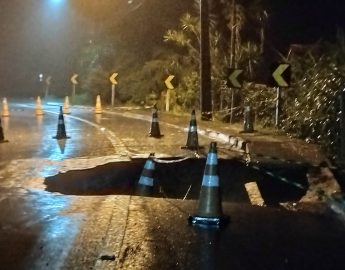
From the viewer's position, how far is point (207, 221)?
23.6 ft

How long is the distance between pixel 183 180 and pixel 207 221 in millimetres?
4367

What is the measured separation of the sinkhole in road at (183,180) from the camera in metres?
10.3

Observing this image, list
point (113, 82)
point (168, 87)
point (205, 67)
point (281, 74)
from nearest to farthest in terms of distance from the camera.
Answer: point (281, 74), point (205, 67), point (168, 87), point (113, 82)

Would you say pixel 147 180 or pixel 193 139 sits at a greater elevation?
pixel 193 139

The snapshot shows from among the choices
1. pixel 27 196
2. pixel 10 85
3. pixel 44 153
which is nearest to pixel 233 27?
pixel 44 153

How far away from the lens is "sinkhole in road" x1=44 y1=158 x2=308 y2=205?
10281 mm

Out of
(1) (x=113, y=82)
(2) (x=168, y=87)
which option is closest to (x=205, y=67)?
(2) (x=168, y=87)

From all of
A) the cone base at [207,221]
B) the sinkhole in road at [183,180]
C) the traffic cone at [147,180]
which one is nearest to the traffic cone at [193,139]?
the sinkhole in road at [183,180]

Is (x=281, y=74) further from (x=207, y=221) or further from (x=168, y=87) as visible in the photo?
(x=168, y=87)

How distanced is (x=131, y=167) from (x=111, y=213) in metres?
3.89

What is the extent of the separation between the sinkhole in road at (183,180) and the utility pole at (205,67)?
10894mm

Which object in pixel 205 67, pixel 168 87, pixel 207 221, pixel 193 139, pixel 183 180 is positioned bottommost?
pixel 183 180

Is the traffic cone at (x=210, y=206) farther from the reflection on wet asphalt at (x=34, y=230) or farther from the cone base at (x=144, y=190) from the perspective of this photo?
the cone base at (x=144, y=190)

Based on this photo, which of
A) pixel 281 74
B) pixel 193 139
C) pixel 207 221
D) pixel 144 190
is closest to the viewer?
pixel 207 221
